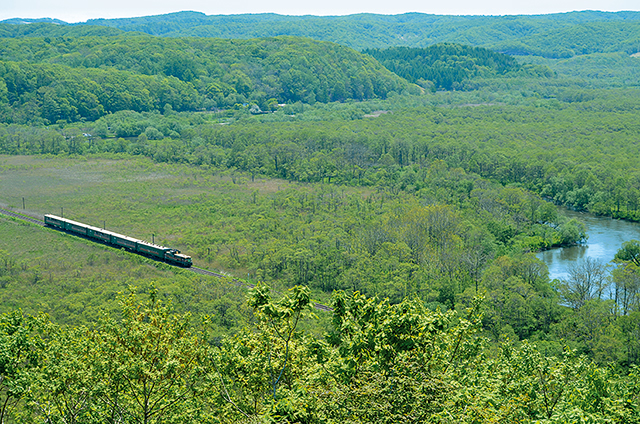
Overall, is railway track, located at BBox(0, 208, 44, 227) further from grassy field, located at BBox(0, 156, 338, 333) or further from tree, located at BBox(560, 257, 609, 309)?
tree, located at BBox(560, 257, 609, 309)

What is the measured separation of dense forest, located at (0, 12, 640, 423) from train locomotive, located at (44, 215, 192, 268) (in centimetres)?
119

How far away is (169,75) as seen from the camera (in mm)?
169625

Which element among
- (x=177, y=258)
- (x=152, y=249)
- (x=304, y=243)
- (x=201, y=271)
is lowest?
(x=201, y=271)

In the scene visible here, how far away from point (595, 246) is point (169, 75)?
138801 mm

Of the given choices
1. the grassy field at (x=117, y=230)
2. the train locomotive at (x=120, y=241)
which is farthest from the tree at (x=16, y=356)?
the train locomotive at (x=120, y=241)

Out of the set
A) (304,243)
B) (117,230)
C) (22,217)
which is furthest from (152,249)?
(22,217)

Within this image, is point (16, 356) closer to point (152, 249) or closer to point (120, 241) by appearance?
point (152, 249)

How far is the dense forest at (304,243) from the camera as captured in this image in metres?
15.3

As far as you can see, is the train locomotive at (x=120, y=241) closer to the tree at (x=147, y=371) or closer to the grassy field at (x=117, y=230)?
the grassy field at (x=117, y=230)

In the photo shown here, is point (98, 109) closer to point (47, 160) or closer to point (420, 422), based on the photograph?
point (47, 160)

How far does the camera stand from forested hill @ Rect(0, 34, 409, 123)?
13838 centimetres

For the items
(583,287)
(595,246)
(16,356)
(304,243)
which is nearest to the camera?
(16,356)

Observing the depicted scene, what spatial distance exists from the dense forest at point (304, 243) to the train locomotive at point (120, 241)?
1193 millimetres

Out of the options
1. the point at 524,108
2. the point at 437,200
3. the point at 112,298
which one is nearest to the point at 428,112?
the point at 524,108
